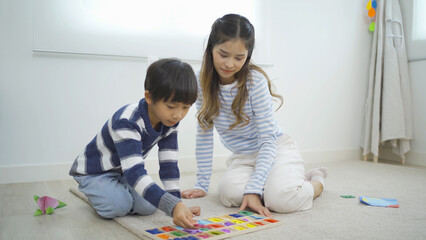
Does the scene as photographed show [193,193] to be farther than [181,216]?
Yes

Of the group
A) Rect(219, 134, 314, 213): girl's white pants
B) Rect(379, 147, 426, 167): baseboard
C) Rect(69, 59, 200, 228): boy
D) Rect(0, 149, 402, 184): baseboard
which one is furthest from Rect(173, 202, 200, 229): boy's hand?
Rect(379, 147, 426, 167): baseboard

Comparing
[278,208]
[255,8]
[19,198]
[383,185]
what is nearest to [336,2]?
[255,8]

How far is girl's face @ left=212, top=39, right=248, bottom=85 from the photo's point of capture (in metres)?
1.24

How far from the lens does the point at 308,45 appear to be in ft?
8.18

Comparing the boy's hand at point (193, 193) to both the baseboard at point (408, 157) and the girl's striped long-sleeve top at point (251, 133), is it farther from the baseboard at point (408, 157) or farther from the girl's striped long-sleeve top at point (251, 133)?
the baseboard at point (408, 157)

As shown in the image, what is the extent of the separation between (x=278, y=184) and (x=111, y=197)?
521 millimetres

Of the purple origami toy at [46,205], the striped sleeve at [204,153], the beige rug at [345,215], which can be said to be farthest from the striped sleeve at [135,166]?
the striped sleeve at [204,153]

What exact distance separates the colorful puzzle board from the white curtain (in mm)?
1650

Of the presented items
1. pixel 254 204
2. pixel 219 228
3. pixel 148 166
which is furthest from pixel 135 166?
pixel 148 166

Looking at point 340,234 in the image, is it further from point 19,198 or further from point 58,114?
point 58,114

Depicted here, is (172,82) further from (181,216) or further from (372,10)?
(372,10)

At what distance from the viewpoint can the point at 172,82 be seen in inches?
40.5

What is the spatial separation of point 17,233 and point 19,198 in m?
0.44

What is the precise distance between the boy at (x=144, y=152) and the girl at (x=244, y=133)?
0.65 feet
